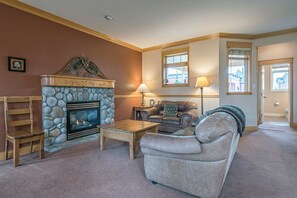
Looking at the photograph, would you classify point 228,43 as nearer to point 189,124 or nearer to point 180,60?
point 180,60

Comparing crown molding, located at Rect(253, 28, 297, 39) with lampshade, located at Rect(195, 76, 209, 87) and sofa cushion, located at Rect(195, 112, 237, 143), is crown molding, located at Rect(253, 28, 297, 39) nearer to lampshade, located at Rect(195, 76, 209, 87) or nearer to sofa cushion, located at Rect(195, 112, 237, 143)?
lampshade, located at Rect(195, 76, 209, 87)

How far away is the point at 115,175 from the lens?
86.9 inches

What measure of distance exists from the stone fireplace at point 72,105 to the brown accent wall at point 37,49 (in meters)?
0.19

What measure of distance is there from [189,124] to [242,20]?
2.61 metres

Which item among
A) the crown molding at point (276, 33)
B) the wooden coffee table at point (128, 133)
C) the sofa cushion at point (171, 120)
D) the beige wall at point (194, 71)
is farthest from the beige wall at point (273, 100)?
the wooden coffee table at point (128, 133)

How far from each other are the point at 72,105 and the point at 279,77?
8231mm

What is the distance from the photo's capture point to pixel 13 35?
287 cm

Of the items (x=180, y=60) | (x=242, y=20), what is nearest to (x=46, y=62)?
(x=180, y=60)

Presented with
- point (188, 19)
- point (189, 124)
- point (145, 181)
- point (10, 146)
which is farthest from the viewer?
point (189, 124)

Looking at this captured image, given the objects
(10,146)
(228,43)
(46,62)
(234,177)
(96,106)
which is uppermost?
(228,43)

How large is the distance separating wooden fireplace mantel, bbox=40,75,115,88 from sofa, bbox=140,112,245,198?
2463 millimetres

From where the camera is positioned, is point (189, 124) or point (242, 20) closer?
point (242, 20)

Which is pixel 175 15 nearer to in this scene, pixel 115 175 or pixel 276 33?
pixel 276 33

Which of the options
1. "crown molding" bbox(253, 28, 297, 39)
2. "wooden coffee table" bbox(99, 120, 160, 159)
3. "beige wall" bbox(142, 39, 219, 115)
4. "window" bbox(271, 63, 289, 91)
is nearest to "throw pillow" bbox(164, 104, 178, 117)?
"beige wall" bbox(142, 39, 219, 115)
